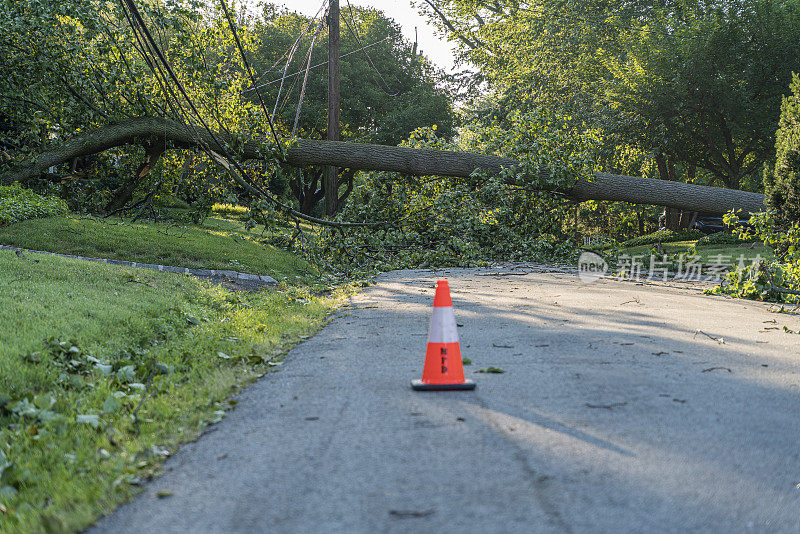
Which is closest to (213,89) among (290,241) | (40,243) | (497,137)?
(290,241)

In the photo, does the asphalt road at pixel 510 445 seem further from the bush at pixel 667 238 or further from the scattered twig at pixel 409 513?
the bush at pixel 667 238

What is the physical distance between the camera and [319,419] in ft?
11.5

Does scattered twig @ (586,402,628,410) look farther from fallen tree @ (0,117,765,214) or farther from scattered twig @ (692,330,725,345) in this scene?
fallen tree @ (0,117,765,214)

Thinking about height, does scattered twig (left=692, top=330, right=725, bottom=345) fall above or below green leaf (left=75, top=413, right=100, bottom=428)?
above

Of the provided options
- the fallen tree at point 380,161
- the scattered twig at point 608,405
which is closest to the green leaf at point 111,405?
the scattered twig at point 608,405

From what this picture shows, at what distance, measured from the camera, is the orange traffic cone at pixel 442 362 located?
4.08m

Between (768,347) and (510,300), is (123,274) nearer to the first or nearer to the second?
(510,300)

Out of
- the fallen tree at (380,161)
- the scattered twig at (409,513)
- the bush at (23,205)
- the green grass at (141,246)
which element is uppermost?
the fallen tree at (380,161)

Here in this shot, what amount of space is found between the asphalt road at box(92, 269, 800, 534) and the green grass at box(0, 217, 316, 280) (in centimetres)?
545

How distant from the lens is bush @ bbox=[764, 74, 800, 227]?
389 inches

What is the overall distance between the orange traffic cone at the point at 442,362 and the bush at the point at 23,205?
9373 mm

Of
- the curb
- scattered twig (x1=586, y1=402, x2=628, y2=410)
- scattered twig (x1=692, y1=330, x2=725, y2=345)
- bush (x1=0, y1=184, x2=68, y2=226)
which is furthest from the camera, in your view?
bush (x1=0, y1=184, x2=68, y2=226)

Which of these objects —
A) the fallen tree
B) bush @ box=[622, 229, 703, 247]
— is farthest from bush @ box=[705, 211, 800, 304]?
bush @ box=[622, 229, 703, 247]

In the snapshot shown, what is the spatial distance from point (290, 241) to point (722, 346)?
369 inches
